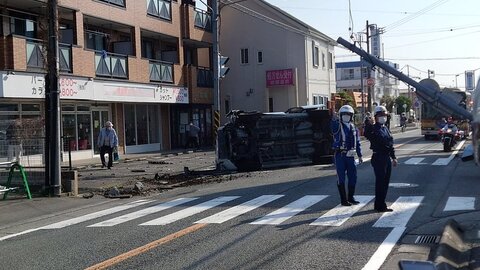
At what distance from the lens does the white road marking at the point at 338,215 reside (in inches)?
360

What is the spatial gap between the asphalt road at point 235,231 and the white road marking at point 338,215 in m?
0.02

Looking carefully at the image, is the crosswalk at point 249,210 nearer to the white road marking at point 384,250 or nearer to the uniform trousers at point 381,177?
the uniform trousers at point 381,177

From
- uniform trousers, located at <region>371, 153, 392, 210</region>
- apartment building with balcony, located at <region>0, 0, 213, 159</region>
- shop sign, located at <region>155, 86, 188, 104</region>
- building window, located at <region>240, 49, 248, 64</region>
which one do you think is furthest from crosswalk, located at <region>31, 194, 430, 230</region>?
building window, located at <region>240, 49, 248, 64</region>

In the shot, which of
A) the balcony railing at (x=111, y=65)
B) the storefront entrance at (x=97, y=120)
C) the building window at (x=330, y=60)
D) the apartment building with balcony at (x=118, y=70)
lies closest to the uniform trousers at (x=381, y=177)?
the apartment building with balcony at (x=118, y=70)

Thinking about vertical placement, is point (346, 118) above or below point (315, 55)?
below

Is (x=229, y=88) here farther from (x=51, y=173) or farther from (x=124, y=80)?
(x=51, y=173)

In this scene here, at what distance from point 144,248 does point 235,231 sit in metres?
1.59

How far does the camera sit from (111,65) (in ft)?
89.8

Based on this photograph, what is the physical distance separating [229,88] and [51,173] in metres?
28.5

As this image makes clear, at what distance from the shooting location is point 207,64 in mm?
40250

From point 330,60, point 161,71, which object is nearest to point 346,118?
point 161,71

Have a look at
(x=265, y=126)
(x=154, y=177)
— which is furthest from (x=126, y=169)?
(x=265, y=126)

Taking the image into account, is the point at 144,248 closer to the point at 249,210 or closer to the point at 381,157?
the point at 249,210

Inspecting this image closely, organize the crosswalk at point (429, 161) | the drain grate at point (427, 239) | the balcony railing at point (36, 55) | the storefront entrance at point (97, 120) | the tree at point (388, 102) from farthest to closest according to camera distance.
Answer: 1. the tree at point (388, 102)
2. the storefront entrance at point (97, 120)
3. the balcony railing at point (36, 55)
4. the crosswalk at point (429, 161)
5. the drain grate at point (427, 239)
